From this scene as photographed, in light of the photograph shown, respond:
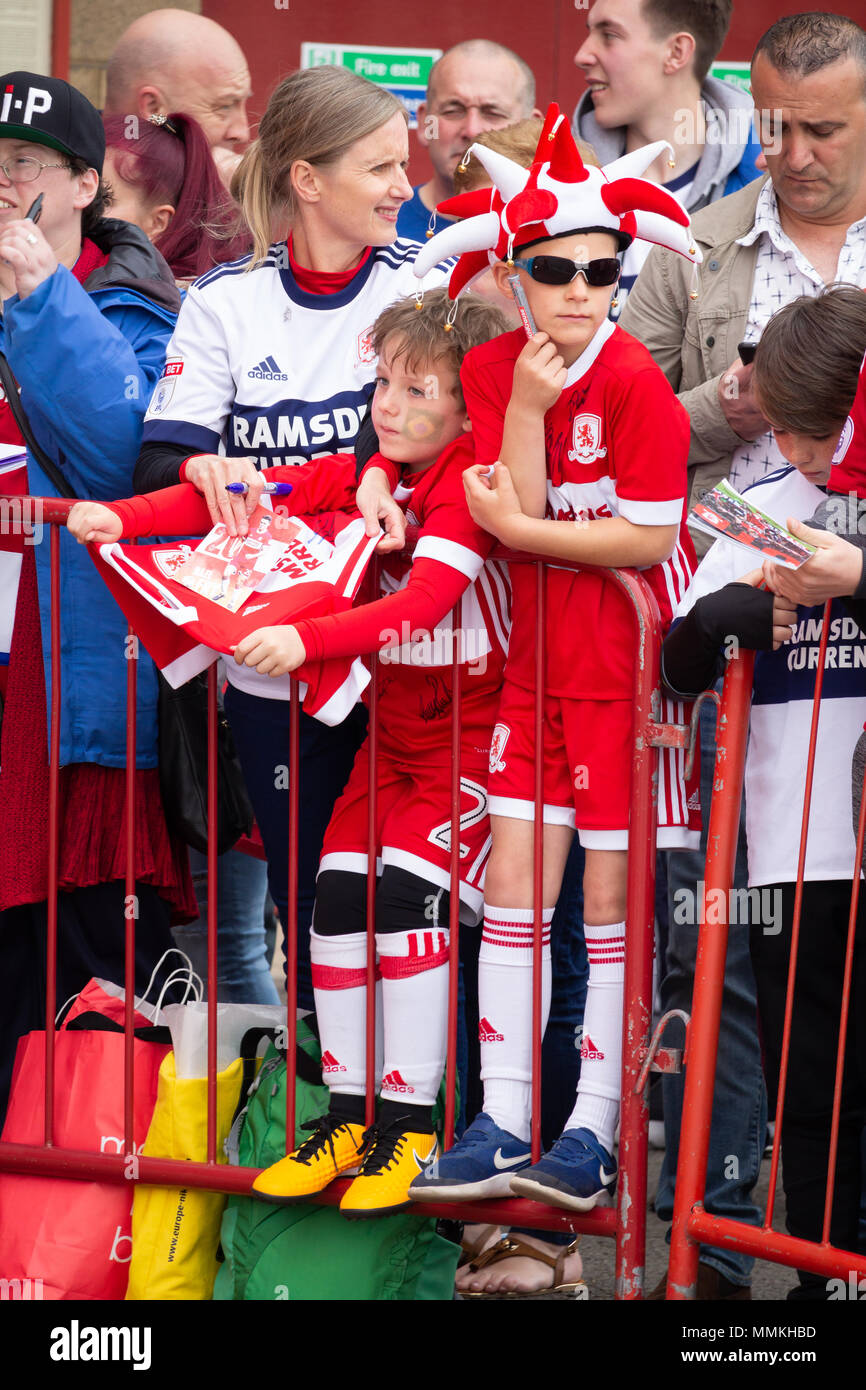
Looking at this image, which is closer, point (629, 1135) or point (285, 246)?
point (629, 1135)

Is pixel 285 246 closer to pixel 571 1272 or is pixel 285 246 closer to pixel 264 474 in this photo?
pixel 264 474

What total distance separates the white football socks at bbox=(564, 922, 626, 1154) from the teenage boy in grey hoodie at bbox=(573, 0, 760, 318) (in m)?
2.28

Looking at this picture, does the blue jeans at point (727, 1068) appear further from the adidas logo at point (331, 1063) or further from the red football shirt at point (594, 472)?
the adidas logo at point (331, 1063)

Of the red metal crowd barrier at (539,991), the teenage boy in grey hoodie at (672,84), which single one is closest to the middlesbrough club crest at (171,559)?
the red metal crowd barrier at (539,991)

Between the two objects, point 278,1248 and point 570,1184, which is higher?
point 570,1184

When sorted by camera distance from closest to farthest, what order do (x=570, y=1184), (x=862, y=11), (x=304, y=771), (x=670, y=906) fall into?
(x=570, y=1184)
(x=304, y=771)
(x=670, y=906)
(x=862, y=11)

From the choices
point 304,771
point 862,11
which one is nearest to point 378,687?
point 304,771

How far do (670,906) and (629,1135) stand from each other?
95 cm

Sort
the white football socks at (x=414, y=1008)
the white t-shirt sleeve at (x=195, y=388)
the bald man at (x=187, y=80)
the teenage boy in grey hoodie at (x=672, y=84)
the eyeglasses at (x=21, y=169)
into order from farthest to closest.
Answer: the bald man at (x=187, y=80)
the teenage boy in grey hoodie at (x=672, y=84)
the eyeglasses at (x=21, y=169)
the white t-shirt sleeve at (x=195, y=388)
the white football socks at (x=414, y=1008)

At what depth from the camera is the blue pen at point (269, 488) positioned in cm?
325

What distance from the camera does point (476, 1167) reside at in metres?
3.03

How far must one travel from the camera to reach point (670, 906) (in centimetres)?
398

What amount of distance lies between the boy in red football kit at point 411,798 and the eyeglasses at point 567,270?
0.28m
